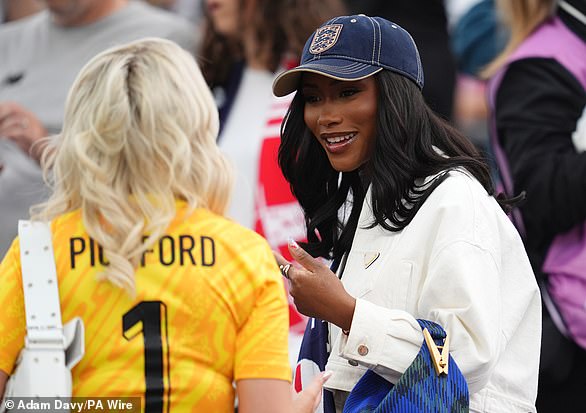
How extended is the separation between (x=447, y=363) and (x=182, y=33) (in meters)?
3.20

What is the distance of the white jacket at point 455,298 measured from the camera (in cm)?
276

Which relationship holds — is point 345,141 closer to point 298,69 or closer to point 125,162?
point 298,69

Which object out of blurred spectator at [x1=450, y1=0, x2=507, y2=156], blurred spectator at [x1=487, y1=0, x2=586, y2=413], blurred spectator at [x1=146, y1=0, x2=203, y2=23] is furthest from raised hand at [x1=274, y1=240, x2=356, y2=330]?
blurred spectator at [x1=146, y1=0, x2=203, y2=23]

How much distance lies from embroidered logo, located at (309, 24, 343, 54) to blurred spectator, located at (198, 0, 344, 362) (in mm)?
1746

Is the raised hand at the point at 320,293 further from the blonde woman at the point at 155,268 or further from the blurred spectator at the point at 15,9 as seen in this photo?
Answer: the blurred spectator at the point at 15,9

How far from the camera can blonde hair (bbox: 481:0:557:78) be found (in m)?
4.51

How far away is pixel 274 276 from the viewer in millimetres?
3279

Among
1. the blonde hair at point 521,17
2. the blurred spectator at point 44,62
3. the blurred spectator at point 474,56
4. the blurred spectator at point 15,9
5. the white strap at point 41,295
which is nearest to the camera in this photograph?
the white strap at point 41,295

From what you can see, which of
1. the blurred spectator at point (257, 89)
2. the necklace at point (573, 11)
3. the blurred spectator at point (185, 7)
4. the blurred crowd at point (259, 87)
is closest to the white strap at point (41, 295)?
the blurred crowd at point (259, 87)

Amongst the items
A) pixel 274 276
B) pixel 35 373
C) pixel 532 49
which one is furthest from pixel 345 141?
pixel 532 49

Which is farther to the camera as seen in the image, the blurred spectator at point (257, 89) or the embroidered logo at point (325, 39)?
the blurred spectator at point (257, 89)

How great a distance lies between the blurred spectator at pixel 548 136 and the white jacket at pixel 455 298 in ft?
3.89

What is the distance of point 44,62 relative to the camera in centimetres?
532

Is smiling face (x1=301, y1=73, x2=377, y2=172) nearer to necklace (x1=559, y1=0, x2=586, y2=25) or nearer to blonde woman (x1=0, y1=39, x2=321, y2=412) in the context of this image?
blonde woman (x1=0, y1=39, x2=321, y2=412)
